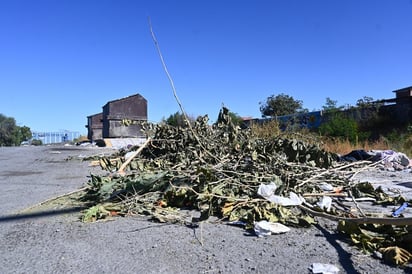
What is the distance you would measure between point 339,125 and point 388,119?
4526 mm

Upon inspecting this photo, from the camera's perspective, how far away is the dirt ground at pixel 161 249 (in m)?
1.67

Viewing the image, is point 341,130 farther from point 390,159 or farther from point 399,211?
point 399,211

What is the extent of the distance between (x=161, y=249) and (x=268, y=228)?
0.80m

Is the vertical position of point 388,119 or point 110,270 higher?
point 388,119

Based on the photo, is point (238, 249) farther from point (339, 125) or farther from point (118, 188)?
point (339, 125)

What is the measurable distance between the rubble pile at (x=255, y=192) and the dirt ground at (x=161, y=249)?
5.9 inches

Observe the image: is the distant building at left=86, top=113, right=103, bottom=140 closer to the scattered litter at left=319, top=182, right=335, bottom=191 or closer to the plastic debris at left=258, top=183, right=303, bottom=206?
the scattered litter at left=319, top=182, right=335, bottom=191

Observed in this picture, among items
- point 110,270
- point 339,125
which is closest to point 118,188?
point 110,270

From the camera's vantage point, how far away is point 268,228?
2178 millimetres

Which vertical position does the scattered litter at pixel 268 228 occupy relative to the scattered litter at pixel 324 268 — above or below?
above

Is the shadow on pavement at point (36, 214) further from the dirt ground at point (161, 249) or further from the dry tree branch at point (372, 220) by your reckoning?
the dry tree branch at point (372, 220)

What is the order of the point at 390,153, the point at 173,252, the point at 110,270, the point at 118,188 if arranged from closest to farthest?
the point at 110,270 → the point at 173,252 → the point at 118,188 → the point at 390,153

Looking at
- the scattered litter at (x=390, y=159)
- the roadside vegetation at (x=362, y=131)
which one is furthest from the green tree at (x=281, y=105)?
the scattered litter at (x=390, y=159)

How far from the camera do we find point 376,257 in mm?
1731
